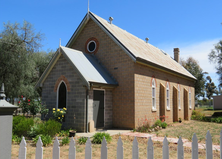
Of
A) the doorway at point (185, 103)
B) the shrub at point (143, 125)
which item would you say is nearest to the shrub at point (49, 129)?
the shrub at point (143, 125)

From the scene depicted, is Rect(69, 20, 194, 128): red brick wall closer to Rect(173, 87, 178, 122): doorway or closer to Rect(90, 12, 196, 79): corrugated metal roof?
Rect(90, 12, 196, 79): corrugated metal roof

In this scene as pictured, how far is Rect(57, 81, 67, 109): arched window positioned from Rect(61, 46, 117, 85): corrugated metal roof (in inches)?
68.9

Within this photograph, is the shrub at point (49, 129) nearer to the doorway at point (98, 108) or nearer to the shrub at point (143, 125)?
the doorway at point (98, 108)

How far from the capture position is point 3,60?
2150 cm

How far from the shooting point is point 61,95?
1409 centimetres

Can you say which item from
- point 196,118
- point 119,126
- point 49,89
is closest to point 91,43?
point 49,89

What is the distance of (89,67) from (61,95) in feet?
8.76

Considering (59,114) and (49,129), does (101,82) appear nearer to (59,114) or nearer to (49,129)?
(59,114)

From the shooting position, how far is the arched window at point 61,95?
13906mm

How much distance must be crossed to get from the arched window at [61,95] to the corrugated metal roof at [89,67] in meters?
1.75

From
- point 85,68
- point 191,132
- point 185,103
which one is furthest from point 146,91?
point 185,103

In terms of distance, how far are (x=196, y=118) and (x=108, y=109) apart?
45.3 ft

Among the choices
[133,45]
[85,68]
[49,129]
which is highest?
[133,45]

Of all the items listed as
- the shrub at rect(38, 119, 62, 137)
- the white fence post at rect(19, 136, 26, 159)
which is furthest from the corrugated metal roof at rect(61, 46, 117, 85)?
the white fence post at rect(19, 136, 26, 159)
